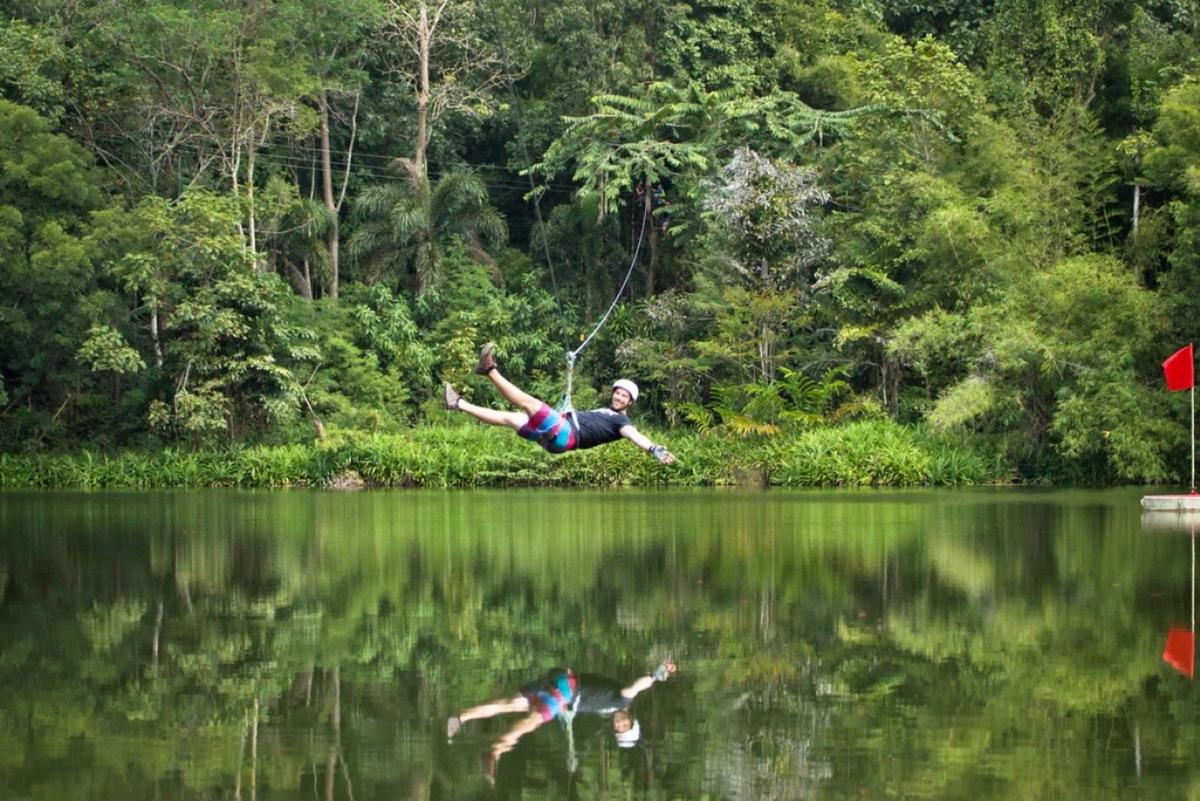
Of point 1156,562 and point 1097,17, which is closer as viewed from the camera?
point 1156,562

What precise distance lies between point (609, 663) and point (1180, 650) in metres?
3.16

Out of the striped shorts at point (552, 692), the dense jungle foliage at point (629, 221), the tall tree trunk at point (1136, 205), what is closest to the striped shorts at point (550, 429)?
the striped shorts at point (552, 692)

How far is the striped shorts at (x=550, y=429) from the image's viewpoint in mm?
12656

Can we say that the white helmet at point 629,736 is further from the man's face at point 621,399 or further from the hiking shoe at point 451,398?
the hiking shoe at point 451,398

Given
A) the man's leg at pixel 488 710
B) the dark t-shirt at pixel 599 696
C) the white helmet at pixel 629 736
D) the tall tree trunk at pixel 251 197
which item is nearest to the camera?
the white helmet at pixel 629 736

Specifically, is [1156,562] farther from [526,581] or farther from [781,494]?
[781,494]

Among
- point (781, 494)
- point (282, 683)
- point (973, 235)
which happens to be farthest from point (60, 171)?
point (282, 683)

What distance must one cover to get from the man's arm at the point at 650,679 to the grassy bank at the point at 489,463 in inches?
860

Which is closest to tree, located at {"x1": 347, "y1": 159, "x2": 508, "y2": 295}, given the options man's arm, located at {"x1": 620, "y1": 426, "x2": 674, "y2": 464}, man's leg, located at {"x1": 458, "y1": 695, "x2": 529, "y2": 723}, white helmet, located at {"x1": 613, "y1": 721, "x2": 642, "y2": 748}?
man's arm, located at {"x1": 620, "y1": 426, "x2": 674, "y2": 464}

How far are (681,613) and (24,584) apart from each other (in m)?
5.46

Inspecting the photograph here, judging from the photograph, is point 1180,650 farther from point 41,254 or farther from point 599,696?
point 41,254

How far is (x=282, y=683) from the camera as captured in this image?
8117mm

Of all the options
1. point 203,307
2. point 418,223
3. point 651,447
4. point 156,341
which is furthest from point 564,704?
point 418,223

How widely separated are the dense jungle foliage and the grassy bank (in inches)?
21.3
